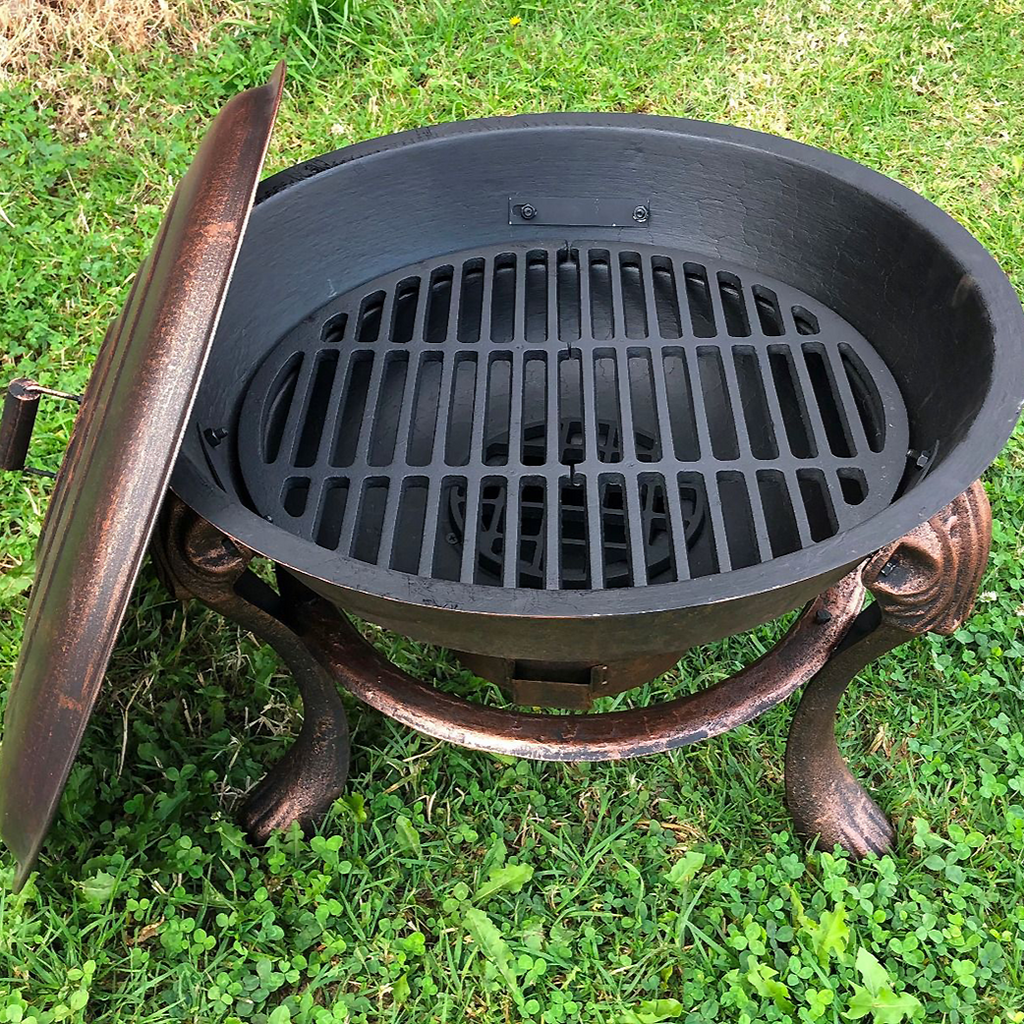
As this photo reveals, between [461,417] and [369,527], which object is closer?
[369,527]

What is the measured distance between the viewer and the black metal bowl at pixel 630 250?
3.63 feet

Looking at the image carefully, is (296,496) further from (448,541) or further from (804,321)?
(804,321)

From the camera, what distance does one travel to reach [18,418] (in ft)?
4.16

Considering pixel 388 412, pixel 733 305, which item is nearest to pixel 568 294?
pixel 733 305

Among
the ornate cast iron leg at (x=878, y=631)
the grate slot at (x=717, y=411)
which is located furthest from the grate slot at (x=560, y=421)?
the ornate cast iron leg at (x=878, y=631)

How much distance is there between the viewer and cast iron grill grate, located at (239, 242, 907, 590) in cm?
138

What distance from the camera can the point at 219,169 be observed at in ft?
3.71

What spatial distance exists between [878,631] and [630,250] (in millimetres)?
767

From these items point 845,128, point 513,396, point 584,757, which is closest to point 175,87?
point 845,128

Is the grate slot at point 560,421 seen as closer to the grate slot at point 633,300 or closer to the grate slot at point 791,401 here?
the grate slot at point 633,300

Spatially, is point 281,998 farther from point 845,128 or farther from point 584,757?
point 845,128

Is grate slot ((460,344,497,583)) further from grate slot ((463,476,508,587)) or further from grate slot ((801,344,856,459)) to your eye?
grate slot ((801,344,856,459))

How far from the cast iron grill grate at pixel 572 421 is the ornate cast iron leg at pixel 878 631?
0.08m

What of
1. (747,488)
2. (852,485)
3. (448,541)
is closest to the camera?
(747,488)
